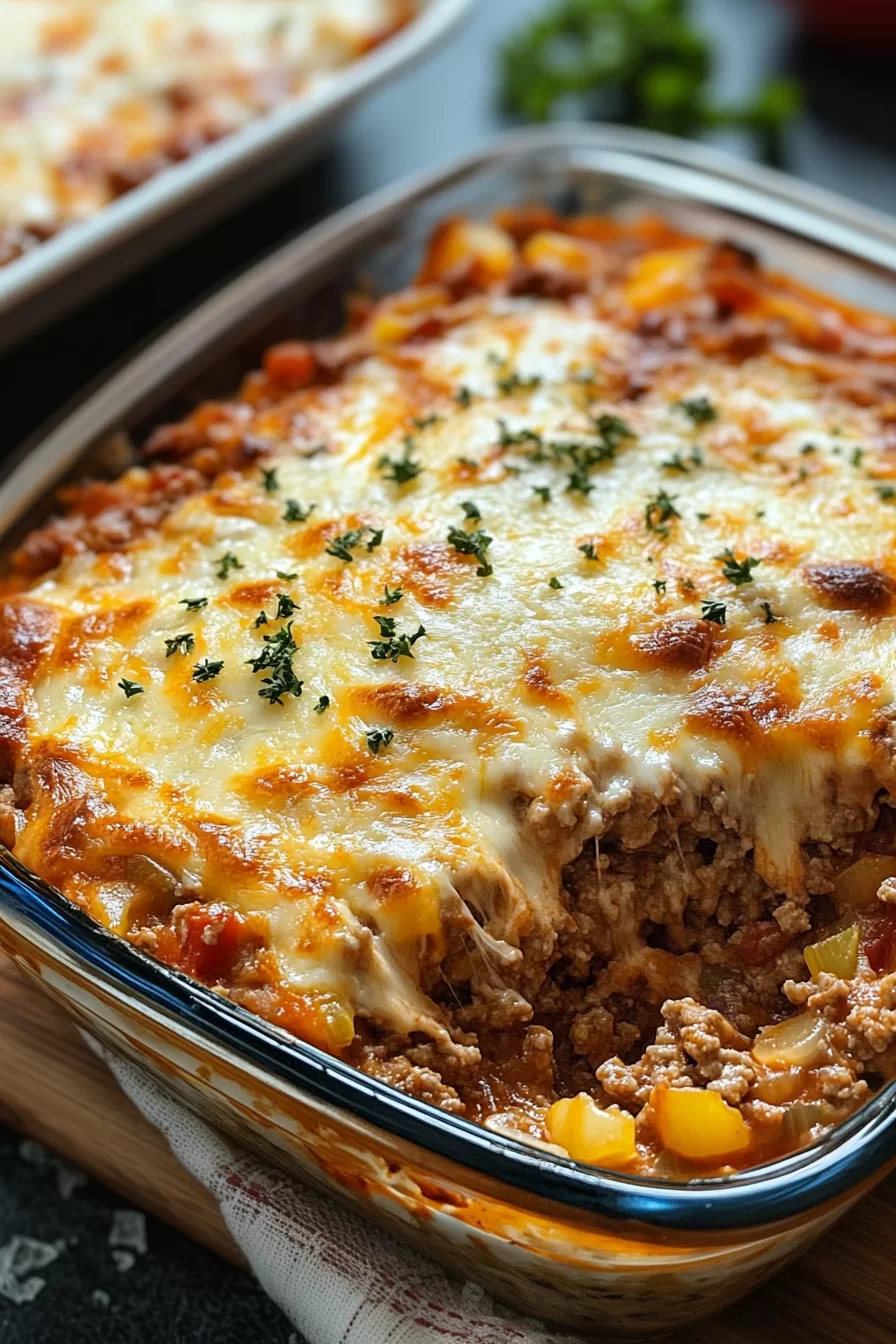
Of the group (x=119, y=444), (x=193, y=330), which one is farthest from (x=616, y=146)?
(x=119, y=444)

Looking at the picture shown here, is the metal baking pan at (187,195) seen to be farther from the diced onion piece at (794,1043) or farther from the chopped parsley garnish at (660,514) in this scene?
the diced onion piece at (794,1043)

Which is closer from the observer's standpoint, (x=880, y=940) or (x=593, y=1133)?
(x=593, y=1133)

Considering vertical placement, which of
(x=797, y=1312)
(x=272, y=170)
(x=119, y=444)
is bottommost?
(x=797, y=1312)

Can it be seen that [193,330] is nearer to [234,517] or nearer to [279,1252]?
[234,517]

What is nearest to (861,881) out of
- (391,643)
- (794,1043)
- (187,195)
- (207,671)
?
(794,1043)

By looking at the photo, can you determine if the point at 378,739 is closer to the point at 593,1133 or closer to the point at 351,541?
the point at 351,541

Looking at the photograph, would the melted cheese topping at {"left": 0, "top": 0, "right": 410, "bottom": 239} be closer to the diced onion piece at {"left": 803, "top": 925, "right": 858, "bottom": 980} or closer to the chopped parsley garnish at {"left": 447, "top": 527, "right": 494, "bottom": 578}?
the chopped parsley garnish at {"left": 447, "top": 527, "right": 494, "bottom": 578}
